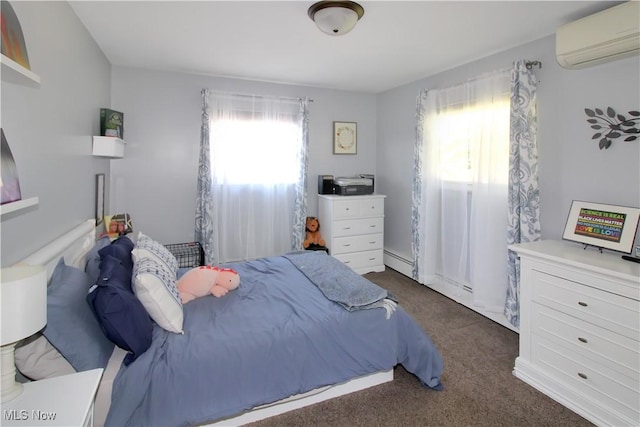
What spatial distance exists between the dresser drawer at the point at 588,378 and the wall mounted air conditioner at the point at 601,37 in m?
1.85

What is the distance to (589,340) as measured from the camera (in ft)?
6.36

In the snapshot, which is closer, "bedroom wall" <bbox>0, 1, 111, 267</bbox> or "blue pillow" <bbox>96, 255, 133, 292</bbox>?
"bedroom wall" <bbox>0, 1, 111, 267</bbox>

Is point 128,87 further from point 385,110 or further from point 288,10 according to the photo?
point 385,110

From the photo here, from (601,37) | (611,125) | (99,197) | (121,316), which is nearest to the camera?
(121,316)

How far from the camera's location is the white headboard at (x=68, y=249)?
1502 millimetres

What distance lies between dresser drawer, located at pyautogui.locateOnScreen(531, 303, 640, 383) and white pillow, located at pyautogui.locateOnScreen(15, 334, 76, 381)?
2.62 metres

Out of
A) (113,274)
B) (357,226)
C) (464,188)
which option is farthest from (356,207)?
(113,274)

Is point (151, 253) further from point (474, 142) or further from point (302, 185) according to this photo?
point (474, 142)

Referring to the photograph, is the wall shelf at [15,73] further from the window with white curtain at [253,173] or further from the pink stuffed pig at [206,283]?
the window with white curtain at [253,173]

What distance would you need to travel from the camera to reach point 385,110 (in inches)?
185

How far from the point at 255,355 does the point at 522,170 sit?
248cm

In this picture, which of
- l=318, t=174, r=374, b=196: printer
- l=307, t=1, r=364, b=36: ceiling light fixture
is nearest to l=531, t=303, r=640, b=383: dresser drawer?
l=307, t=1, r=364, b=36: ceiling light fixture

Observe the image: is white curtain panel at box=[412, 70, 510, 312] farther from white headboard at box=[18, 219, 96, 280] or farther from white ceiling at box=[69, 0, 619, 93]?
white headboard at box=[18, 219, 96, 280]

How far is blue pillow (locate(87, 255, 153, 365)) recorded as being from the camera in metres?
1.50
